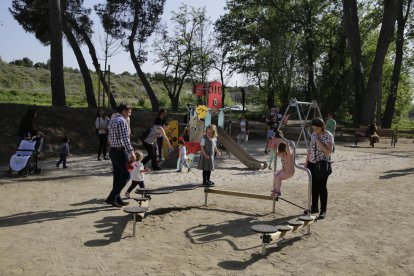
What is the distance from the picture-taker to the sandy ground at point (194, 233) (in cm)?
511

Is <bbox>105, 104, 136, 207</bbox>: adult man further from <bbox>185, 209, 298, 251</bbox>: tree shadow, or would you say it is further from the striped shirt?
<bbox>185, 209, 298, 251</bbox>: tree shadow

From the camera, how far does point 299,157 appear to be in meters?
16.1

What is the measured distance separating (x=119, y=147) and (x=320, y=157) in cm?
342

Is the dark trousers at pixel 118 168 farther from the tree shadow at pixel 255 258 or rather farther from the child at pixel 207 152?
the tree shadow at pixel 255 258

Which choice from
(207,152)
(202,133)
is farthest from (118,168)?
(202,133)

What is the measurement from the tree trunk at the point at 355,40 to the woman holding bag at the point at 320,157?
912 inches

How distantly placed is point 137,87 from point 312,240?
60.4 m

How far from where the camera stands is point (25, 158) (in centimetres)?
1107

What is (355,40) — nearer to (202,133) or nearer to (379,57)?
(379,57)

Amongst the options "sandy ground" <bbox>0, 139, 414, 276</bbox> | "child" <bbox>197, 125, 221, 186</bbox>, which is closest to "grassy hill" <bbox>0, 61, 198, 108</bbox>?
"child" <bbox>197, 125, 221, 186</bbox>

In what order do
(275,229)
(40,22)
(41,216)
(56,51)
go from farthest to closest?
(40,22)
(56,51)
(41,216)
(275,229)

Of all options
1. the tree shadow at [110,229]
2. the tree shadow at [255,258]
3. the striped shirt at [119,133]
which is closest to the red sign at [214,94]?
the striped shirt at [119,133]

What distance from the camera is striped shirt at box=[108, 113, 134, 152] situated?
7.46 m

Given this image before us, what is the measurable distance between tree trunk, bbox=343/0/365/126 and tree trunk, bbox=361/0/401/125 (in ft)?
4.10
